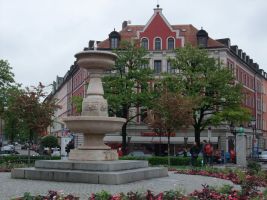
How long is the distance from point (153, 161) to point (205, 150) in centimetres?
405

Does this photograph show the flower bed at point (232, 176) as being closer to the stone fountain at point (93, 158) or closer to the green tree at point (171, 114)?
the stone fountain at point (93, 158)

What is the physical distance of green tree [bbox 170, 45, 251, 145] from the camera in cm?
4912

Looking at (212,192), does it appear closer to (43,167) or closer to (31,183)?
(31,183)

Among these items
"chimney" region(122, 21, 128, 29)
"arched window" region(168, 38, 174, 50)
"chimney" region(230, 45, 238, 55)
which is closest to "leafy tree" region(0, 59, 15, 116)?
"arched window" region(168, 38, 174, 50)

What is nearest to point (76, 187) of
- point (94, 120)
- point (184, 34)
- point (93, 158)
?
point (93, 158)

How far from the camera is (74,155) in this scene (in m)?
19.3

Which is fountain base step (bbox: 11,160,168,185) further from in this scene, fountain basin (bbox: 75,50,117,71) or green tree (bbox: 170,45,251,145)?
green tree (bbox: 170,45,251,145)

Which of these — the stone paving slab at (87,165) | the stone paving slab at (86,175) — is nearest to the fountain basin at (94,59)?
the stone paving slab at (87,165)

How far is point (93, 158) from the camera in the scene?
18953 millimetres

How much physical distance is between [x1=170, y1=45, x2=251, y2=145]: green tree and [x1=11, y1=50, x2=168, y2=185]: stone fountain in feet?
95.5

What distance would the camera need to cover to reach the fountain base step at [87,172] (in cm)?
1645

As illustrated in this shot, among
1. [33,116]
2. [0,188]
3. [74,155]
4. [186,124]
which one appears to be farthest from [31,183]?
[186,124]

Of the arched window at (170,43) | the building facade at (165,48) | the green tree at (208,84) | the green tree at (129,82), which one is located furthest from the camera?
the arched window at (170,43)

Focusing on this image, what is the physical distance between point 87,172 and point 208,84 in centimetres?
3360
